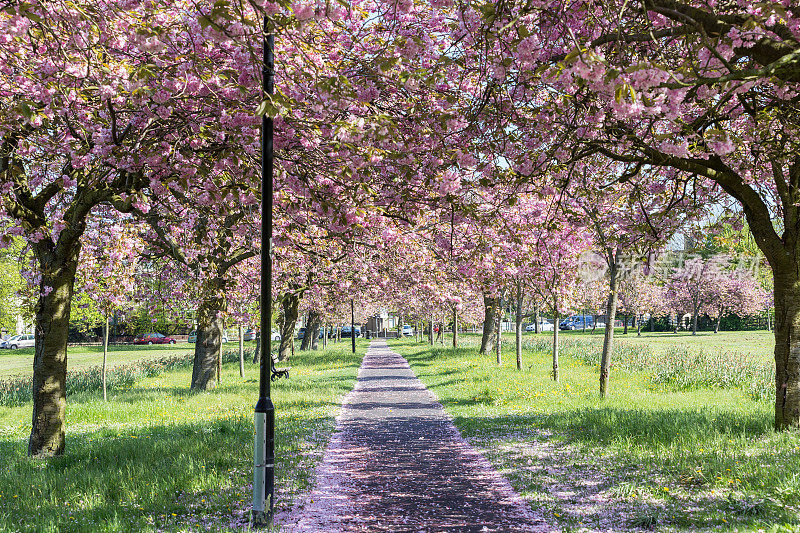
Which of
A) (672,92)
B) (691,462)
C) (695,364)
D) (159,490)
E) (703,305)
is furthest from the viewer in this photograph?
(703,305)

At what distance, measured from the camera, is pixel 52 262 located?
28.2 feet

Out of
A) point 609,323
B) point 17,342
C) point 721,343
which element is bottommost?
point 17,342

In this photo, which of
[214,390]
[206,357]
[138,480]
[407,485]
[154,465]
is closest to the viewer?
[138,480]

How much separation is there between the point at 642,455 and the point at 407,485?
3365mm

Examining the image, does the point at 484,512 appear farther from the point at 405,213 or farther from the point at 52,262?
the point at 52,262

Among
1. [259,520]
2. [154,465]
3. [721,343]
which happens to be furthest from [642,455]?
[721,343]

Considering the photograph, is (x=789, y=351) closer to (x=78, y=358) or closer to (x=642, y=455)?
(x=642, y=455)

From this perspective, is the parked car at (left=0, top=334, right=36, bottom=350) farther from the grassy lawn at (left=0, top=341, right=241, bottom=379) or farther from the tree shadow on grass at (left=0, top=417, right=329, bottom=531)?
the tree shadow on grass at (left=0, top=417, right=329, bottom=531)

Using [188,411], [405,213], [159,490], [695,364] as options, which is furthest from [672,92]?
[695,364]

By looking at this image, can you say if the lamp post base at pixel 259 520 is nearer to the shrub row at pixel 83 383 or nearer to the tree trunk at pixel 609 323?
the tree trunk at pixel 609 323

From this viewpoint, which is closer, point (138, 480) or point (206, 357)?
point (138, 480)

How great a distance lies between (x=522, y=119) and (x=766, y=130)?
343cm

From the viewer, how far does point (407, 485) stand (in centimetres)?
714

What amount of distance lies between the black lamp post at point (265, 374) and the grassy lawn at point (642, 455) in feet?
9.92
